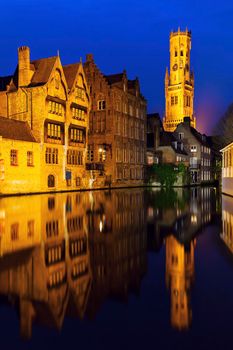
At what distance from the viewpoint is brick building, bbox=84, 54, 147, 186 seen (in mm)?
71250

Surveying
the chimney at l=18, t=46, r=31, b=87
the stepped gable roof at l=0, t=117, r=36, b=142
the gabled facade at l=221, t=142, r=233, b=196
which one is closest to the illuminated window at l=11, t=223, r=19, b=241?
the stepped gable roof at l=0, t=117, r=36, b=142

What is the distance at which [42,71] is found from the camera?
181 ft

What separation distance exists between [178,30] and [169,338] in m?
192

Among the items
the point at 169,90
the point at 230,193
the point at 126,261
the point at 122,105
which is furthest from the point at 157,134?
the point at 169,90

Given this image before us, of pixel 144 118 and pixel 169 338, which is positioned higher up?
pixel 144 118

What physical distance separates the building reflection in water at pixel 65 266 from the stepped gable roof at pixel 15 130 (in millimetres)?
28894

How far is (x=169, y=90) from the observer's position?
179875mm

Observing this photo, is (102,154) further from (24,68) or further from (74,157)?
(24,68)

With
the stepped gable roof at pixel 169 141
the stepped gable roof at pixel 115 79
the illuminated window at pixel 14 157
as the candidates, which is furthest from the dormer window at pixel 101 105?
the illuminated window at pixel 14 157

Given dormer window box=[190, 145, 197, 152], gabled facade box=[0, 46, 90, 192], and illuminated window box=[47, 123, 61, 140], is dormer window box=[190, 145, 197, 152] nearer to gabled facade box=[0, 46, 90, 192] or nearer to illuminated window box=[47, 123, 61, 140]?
gabled facade box=[0, 46, 90, 192]

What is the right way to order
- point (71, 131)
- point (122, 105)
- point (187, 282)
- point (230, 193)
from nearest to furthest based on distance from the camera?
point (187, 282) < point (230, 193) < point (71, 131) < point (122, 105)

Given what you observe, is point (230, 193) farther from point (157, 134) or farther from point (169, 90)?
point (169, 90)

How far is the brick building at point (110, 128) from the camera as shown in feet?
234

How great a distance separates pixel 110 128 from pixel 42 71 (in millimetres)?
19847
